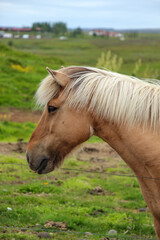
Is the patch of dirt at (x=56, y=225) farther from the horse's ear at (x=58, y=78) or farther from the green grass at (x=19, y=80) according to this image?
the green grass at (x=19, y=80)

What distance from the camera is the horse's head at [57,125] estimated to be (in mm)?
2988

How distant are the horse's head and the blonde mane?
0.12 feet

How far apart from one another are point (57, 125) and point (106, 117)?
18.3 inches

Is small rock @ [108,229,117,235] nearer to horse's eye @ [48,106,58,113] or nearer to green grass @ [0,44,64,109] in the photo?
horse's eye @ [48,106,58,113]

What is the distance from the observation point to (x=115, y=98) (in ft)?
9.70

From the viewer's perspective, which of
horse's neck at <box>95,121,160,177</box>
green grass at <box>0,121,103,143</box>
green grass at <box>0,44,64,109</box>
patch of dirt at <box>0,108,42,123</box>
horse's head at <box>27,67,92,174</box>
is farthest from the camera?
green grass at <box>0,44,64,109</box>

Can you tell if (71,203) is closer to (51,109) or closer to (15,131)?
(51,109)

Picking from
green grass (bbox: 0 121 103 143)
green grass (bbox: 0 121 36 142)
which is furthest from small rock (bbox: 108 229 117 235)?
green grass (bbox: 0 121 36 142)

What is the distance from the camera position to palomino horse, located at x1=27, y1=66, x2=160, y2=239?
9.54 ft

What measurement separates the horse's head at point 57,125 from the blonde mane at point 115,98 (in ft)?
0.12

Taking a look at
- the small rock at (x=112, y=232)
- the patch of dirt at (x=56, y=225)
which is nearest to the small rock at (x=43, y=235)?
the patch of dirt at (x=56, y=225)

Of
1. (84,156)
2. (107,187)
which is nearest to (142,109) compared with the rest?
(107,187)

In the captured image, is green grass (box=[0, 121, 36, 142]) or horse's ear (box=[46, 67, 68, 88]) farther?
green grass (box=[0, 121, 36, 142])

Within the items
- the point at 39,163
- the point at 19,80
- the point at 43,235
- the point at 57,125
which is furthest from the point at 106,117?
the point at 19,80
